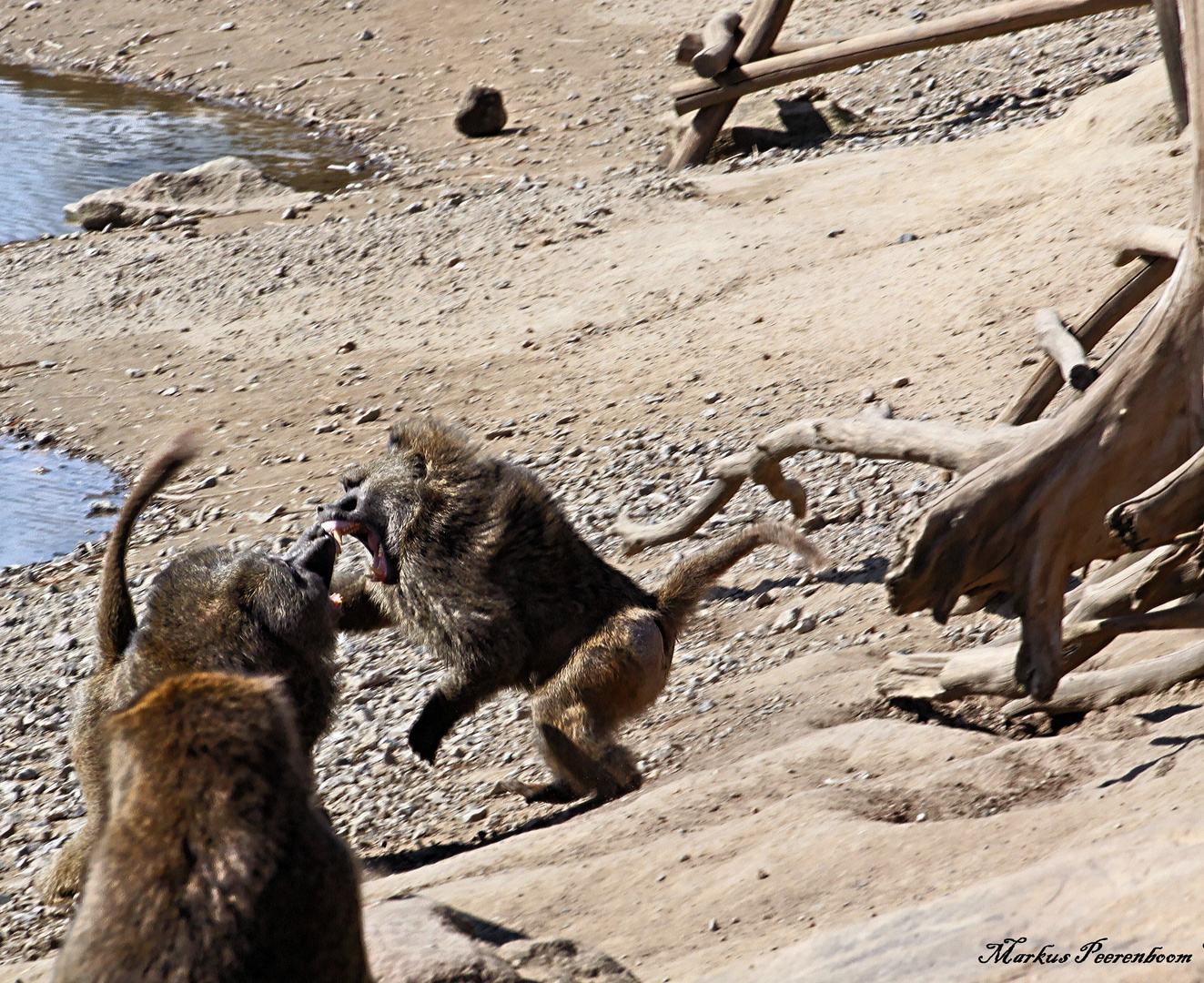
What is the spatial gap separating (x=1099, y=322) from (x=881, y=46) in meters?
7.57

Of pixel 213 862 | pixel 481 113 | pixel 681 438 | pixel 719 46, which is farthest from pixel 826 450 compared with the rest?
pixel 481 113

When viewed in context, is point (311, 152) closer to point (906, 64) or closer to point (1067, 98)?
point (906, 64)

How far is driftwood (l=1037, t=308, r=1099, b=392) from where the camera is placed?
4355 millimetres

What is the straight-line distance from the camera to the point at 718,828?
4.04 metres

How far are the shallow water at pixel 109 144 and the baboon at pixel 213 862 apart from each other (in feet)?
44.9

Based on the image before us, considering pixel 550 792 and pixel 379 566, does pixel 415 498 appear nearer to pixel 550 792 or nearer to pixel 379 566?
pixel 379 566

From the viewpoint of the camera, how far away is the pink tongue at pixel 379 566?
541cm

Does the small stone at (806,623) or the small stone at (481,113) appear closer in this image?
the small stone at (806,623)

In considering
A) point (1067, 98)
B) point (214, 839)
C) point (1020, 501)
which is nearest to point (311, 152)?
point (1067, 98)

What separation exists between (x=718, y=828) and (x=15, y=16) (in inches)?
919

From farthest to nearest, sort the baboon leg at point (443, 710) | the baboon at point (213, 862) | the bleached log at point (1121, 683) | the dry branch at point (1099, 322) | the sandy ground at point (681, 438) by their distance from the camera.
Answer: the baboon leg at point (443, 710)
the dry branch at point (1099, 322)
the bleached log at point (1121, 683)
the sandy ground at point (681, 438)
the baboon at point (213, 862)

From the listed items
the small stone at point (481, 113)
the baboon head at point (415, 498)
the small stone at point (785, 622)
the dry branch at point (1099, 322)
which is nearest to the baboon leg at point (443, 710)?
the baboon head at point (415, 498)

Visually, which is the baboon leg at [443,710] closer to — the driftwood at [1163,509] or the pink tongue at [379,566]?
the pink tongue at [379,566]

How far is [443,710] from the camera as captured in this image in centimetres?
512
